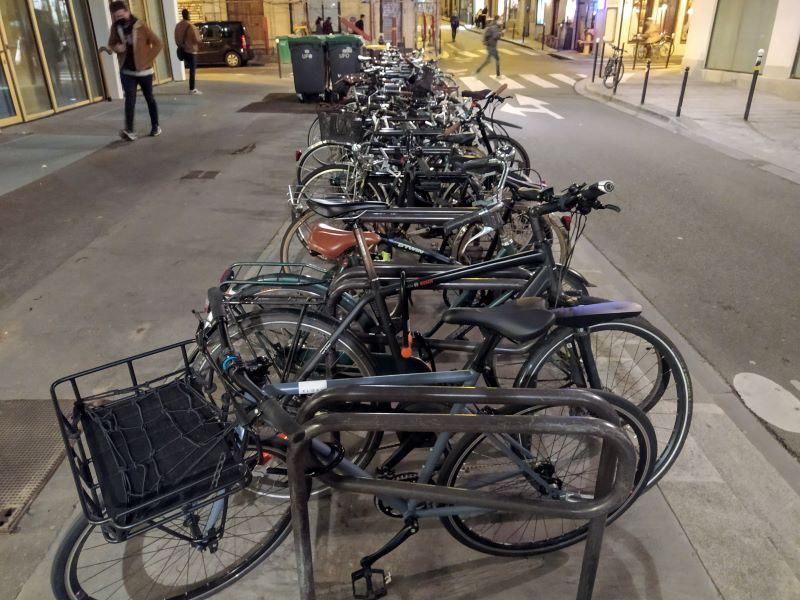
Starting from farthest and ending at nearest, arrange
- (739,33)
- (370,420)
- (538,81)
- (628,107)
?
1. (538,81)
2. (739,33)
3. (628,107)
4. (370,420)

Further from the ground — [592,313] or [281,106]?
[592,313]

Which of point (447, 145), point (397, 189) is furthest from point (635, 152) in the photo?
point (397, 189)

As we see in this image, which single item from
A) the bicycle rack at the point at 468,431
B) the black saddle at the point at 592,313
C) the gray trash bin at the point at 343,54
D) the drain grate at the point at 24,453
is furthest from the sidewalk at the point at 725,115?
the drain grate at the point at 24,453

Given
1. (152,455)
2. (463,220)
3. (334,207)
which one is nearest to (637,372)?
(463,220)

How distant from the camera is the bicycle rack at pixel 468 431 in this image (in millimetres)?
1643

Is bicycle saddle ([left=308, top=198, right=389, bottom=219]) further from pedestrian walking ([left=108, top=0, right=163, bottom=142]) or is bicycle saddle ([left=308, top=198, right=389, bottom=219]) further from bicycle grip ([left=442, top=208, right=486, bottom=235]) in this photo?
pedestrian walking ([left=108, top=0, right=163, bottom=142])

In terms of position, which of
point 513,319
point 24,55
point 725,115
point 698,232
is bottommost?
point 698,232

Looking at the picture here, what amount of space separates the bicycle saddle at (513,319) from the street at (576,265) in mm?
1012

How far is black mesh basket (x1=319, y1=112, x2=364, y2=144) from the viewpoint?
6828 millimetres

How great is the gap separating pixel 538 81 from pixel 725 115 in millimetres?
7147

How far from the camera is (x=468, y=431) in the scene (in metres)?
1.66

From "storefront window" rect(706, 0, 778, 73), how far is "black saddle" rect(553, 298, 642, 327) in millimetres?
16644

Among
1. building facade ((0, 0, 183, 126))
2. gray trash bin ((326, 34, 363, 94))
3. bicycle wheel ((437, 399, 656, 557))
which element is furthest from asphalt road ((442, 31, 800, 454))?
building facade ((0, 0, 183, 126))

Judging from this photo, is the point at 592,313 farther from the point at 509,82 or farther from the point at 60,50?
the point at 509,82
